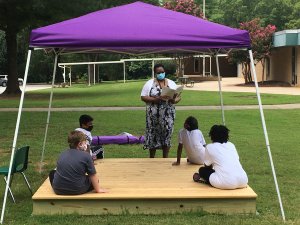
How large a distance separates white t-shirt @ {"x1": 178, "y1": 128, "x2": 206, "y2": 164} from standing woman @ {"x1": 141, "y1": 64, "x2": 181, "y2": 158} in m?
0.56

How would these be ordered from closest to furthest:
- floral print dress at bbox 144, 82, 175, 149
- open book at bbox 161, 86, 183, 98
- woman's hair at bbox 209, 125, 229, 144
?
woman's hair at bbox 209, 125, 229, 144 → open book at bbox 161, 86, 183, 98 → floral print dress at bbox 144, 82, 175, 149

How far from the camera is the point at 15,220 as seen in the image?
575cm

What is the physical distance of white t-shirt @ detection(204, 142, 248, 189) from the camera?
6031 mm

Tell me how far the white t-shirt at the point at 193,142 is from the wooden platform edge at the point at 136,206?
1661 millimetres

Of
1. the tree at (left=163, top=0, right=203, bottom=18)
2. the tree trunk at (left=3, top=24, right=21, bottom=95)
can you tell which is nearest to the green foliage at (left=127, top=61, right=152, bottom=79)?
the tree at (left=163, top=0, right=203, bottom=18)

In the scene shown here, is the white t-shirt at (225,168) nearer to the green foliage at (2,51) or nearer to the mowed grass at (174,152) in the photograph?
the mowed grass at (174,152)

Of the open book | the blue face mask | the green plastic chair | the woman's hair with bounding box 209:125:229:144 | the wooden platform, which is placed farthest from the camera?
the blue face mask

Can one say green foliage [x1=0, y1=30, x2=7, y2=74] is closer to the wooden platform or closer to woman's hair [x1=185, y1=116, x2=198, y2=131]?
woman's hair [x1=185, y1=116, x2=198, y2=131]

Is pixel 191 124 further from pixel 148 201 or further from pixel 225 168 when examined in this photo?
pixel 148 201

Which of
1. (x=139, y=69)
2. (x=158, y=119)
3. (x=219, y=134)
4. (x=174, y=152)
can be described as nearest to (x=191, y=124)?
(x=158, y=119)

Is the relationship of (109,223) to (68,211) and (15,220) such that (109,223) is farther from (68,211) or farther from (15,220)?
(15,220)

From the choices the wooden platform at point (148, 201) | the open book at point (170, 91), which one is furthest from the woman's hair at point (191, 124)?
the wooden platform at point (148, 201)

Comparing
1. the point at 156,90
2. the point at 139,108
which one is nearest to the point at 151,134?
the point at 156,90

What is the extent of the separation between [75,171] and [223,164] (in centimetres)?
180
